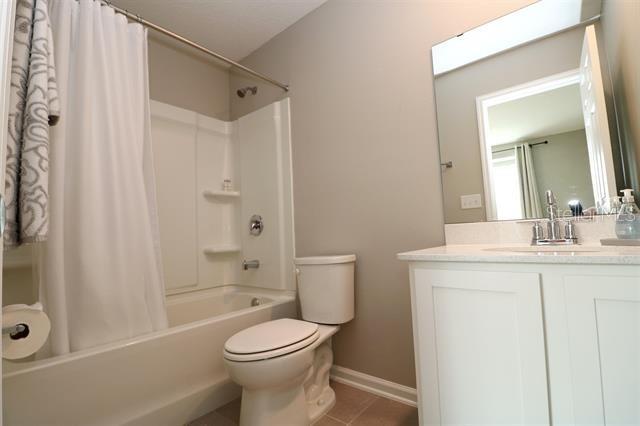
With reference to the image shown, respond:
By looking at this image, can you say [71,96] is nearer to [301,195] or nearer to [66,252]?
[66,252]

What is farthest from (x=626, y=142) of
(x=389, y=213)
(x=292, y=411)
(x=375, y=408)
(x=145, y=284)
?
(x=145, y=284)

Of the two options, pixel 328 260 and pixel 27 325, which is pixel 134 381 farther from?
pixel 328 260

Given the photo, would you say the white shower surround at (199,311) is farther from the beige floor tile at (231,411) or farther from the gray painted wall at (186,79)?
the gray painted wall at (186,79)

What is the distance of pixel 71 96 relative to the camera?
128cm

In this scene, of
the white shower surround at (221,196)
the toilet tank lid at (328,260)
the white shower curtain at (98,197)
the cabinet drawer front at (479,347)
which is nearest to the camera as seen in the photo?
the cabinet drawer front at (479,347)

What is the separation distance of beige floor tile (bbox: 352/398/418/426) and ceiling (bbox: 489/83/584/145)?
4.38 feet

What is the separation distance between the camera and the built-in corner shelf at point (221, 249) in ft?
7.41

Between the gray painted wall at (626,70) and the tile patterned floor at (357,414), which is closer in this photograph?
the gray painted wall at (626,70)

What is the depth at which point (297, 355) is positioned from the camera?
1186 mm

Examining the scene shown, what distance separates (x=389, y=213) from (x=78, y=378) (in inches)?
58.7

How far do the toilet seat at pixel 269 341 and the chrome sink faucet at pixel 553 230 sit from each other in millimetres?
1027

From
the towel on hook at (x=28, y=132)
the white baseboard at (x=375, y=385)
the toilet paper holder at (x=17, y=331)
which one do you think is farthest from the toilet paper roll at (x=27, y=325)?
the white baseboard at (x=375, y=385)

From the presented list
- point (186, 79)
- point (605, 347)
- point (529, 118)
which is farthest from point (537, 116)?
point (186, 79)

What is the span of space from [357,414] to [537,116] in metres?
1.59
